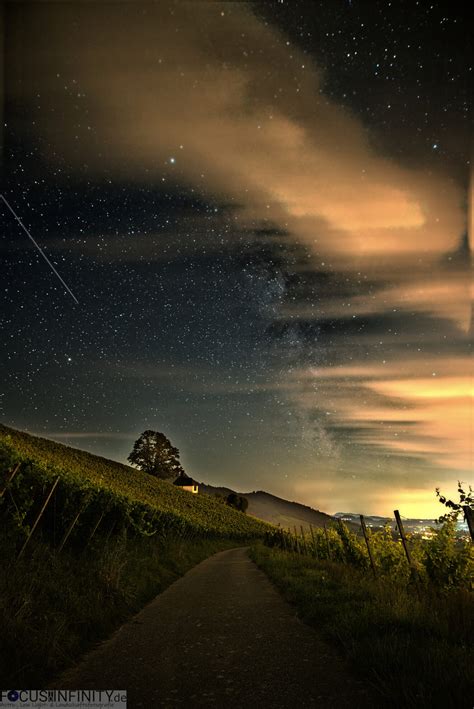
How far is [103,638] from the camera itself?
5.86 metres

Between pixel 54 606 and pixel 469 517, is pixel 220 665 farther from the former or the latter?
pixel 469 517

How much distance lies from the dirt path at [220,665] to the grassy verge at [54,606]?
261mm

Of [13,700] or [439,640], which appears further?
[439,640]

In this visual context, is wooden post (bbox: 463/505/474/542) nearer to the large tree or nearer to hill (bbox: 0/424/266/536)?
hill (bbox: 0/424/266/536)

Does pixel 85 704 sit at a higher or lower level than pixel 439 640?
lower

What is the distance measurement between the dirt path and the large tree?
8042cm

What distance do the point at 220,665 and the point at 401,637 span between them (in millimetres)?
2047

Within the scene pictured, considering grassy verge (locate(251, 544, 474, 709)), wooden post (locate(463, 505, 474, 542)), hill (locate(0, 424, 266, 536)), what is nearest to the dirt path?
grassy verge (locate(251, 544, 474, 709))

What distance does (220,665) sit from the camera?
15.6 ft

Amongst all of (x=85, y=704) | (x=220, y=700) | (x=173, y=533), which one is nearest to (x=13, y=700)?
(x=85, y=704)

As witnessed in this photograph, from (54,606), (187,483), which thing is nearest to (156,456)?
(187,483)

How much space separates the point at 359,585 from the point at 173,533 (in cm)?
1980

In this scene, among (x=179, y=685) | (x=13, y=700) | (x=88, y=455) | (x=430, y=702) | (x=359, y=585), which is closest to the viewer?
A: (x=430, y=702)

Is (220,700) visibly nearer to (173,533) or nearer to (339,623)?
(339,623)
